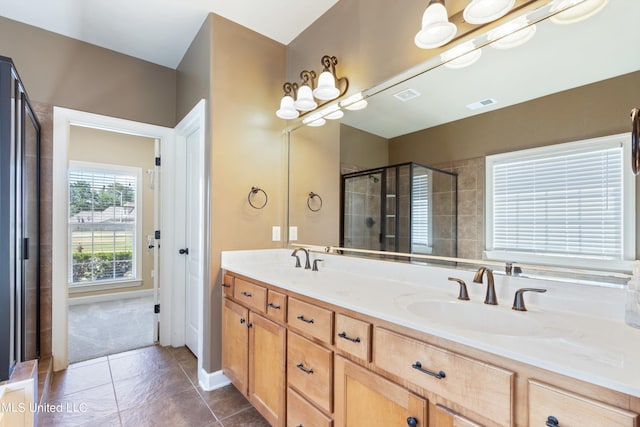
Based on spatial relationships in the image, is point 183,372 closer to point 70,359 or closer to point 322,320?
point 70,359

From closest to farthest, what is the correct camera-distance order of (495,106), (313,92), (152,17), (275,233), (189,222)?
(495,106), (313,92), (152,17), (275,233), (189,222)

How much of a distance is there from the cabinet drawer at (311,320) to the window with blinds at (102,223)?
4.24m

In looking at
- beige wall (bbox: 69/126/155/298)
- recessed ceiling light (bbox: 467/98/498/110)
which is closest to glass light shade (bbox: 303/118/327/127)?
recessed ceiling light (bbox: 467/98/498/110)

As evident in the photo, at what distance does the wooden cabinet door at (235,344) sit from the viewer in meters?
1.85

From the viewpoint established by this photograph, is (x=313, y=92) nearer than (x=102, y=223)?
Yes

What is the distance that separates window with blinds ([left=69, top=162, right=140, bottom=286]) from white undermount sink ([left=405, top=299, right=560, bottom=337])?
4799mm

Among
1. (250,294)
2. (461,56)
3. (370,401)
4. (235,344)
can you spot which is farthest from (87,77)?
(370,401)

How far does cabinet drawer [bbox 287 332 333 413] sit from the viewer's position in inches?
49.4

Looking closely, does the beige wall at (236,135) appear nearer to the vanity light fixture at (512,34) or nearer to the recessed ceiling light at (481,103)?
the recessed ceiling light at (481,103)

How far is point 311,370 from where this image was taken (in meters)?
1.33

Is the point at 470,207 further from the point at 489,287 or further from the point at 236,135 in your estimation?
the point at 236,135

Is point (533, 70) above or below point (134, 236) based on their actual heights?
above

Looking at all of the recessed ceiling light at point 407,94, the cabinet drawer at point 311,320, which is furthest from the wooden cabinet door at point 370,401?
the recessed ceiling light at point 407,94

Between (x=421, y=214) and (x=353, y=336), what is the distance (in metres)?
0.75
